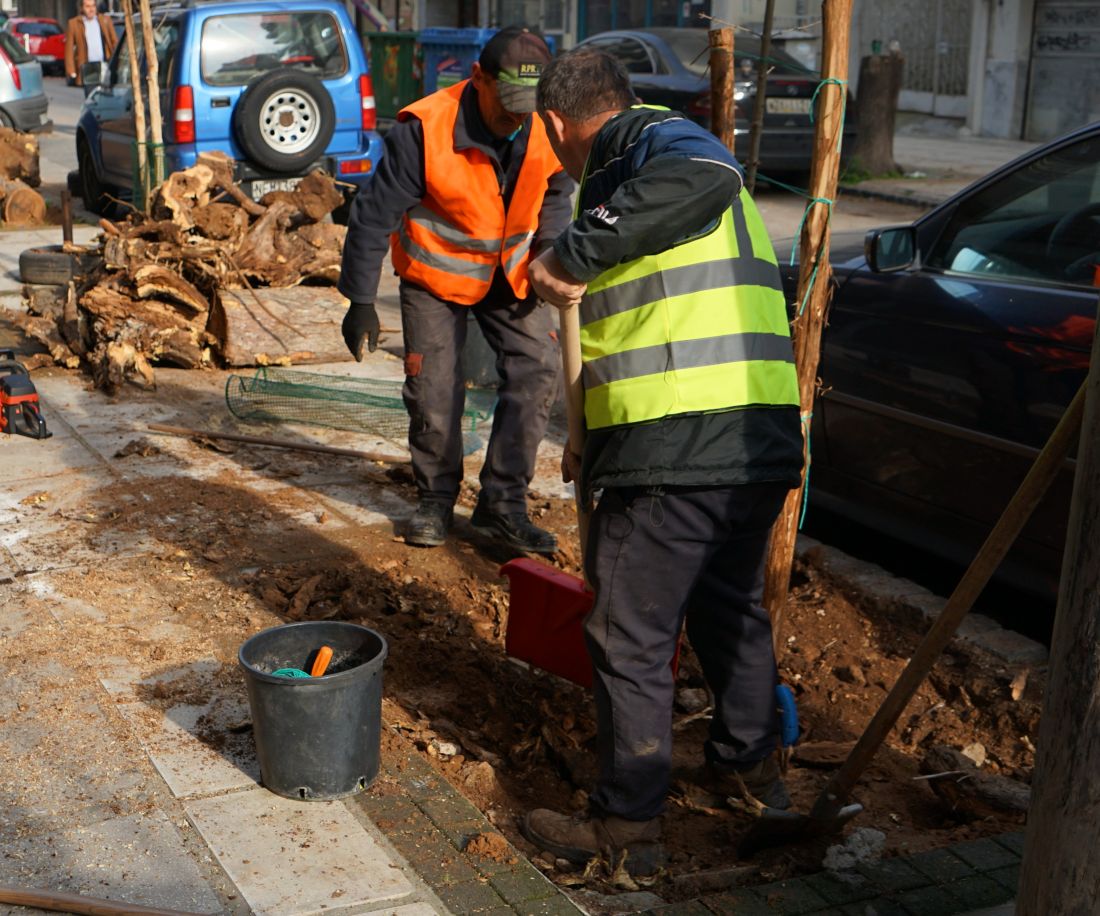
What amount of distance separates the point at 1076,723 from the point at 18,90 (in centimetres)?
1953

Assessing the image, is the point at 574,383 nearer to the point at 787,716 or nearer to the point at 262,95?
the point at 787,716

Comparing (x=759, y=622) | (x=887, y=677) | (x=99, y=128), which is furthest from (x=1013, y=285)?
(x=99, y=128)

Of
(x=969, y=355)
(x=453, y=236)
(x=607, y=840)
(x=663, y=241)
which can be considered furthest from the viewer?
(x=453, y=236)

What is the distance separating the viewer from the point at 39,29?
1673 inches

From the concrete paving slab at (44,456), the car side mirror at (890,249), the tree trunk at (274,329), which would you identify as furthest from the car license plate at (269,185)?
the car side mirror at (890,249)

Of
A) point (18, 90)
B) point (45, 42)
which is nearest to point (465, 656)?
point (18, 90)

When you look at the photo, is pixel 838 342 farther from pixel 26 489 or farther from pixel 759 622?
pixel 26 489

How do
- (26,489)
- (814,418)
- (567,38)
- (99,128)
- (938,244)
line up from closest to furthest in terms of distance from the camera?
1. (938,244)
2. (814,418)
3. (26,489)
4. (99,128)
5. (567,38)

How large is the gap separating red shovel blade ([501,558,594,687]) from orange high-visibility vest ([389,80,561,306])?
1467 millimetres

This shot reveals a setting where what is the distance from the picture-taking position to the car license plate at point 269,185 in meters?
12.0

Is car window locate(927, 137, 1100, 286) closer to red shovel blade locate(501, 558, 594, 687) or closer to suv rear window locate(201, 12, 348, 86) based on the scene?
red shovel blade locate(501, 558, 594, 687)

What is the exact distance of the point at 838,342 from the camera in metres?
5.44

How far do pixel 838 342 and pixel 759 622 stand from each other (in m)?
2.01

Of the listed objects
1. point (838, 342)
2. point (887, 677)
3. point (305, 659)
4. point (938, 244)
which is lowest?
point (887, 677)
